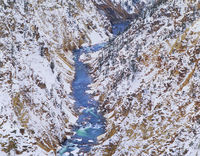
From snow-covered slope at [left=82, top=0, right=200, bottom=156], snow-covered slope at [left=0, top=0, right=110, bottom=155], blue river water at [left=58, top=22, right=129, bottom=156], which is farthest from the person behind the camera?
blue river water at [left=58, top=22, right=129, bottom=156]

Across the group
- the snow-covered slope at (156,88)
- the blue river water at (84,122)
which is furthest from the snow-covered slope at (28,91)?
the snow-covered slope at (156,88)

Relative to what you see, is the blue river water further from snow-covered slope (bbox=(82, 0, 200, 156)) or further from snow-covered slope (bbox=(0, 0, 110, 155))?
snow-covered slope (bbox=(82, 0, 200, 156))

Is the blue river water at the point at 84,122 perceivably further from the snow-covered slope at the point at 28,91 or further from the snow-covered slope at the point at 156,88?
the snow-covered slope at the point at 156,88

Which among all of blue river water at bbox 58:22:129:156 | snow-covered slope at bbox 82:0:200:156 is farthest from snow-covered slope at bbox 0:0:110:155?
snow-covered slope at bbox 82:0:200:156

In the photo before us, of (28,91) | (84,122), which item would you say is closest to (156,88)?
(84,122)

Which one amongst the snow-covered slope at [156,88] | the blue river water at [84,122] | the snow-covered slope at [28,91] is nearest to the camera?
the snow-covered slope at [156,88]

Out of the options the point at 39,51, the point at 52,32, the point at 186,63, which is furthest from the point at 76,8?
the point at 186,63

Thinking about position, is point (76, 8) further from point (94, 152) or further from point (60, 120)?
point (94, 152)

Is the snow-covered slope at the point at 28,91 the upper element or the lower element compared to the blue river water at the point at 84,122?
upper
